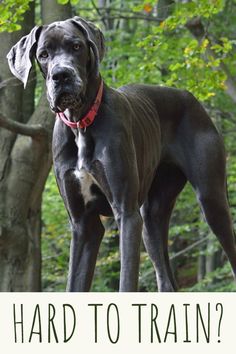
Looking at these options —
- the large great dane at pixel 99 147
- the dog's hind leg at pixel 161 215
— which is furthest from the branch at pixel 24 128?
the large great dane at pixel 99 147

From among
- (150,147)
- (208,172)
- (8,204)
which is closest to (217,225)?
(208,172)

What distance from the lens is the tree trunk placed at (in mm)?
10117

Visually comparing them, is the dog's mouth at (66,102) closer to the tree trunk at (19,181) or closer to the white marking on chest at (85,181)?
the white marking on chest at (85,181)

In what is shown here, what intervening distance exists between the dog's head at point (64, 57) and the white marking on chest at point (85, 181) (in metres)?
0.41

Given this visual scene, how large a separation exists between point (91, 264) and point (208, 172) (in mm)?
1075

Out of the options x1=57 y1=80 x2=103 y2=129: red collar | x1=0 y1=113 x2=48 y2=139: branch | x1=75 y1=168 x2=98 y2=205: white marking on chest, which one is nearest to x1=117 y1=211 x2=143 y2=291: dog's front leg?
x1=75 y1=168 x2=98 y2=205: white marking on chest

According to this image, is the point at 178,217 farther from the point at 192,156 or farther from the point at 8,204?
the point at 192,156

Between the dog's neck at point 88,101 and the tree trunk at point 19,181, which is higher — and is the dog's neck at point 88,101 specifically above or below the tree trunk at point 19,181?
above

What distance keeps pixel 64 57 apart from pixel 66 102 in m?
0.24

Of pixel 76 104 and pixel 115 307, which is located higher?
pixel 76 104

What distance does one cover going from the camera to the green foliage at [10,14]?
8750 mm

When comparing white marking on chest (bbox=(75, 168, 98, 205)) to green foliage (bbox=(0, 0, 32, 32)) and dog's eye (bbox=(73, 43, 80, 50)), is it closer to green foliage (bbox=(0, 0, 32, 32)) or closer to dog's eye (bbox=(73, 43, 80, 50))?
dog's eye (bbox=(73, 43, 80, 50))

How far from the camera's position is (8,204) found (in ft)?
33.4

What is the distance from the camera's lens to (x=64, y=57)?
465cm
